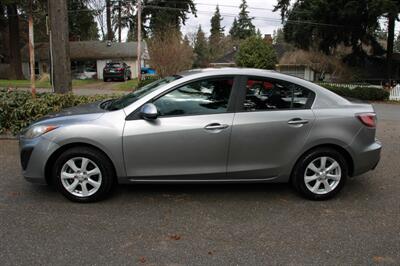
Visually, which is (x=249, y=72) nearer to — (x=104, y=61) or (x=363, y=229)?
(x=363, y=229)

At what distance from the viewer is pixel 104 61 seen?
4366 centimetres

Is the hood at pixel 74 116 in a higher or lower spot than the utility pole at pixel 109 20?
lower

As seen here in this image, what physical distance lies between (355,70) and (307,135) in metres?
32.4

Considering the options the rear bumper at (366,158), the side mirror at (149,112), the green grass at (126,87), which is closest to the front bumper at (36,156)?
the side mirror at (149,112)

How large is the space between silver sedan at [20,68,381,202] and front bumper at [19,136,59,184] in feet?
0.04

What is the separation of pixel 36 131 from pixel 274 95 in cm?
281

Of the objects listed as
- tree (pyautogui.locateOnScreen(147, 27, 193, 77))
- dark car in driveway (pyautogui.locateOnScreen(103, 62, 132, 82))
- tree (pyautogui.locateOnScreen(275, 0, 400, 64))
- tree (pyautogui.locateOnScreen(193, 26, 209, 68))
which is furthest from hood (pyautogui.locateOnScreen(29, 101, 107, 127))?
tree (pyautogui.locateOnScreen(193, 26, 209, 68))

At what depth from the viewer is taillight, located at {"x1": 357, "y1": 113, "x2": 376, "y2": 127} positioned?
493cm

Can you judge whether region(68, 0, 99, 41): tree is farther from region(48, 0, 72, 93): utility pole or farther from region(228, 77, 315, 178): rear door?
region(228, 77, 315, 178): rear door

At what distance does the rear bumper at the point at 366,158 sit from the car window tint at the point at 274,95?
90 centimetres

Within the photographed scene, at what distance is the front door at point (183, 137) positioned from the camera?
4562mm

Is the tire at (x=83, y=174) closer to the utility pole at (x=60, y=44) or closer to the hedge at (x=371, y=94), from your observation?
the utility pole at (x=60, y=44)

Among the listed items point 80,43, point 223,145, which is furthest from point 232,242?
point 80,43

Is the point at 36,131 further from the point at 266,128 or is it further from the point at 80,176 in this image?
the point at 266,128
